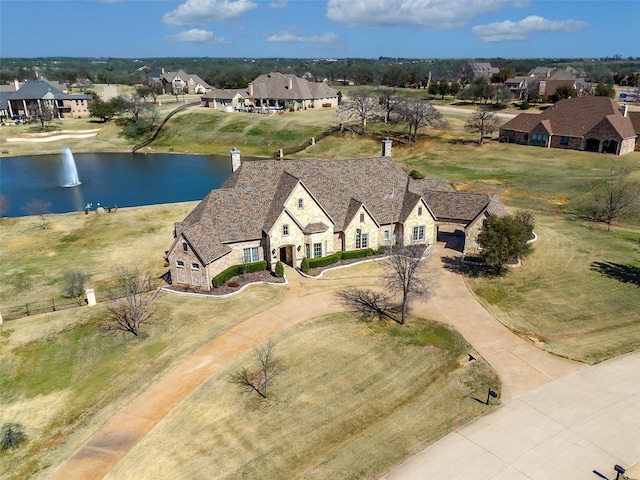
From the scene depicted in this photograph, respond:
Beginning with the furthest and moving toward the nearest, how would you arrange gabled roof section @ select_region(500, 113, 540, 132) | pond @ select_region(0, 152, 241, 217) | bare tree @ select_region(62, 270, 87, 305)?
1. gabled roof section @ select_region(500, 113, 540, 132)
2. pond @ select_region(0, 152, 241, 217)
3. bare tree @ select_region(62, 270, 87, 305)

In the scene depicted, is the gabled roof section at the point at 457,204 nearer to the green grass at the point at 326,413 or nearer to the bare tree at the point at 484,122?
the green grass at the point at 326,413

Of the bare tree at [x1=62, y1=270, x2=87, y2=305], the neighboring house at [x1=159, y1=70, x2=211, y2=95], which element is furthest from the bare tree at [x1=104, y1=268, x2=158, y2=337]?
the neighboring house at [x1=159, y1=70, x2=211, y2=95]

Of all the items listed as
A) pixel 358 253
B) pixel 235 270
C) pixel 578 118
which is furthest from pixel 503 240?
pixel 578 118

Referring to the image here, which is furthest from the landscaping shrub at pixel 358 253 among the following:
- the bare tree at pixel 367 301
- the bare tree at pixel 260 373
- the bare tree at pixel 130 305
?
the bare tree at pixel 130 305

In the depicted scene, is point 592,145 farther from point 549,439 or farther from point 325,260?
point 549,439

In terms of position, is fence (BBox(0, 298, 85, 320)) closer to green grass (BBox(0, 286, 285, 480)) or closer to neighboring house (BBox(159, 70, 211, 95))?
green grass (BBox(0, 286, 285, 480))
